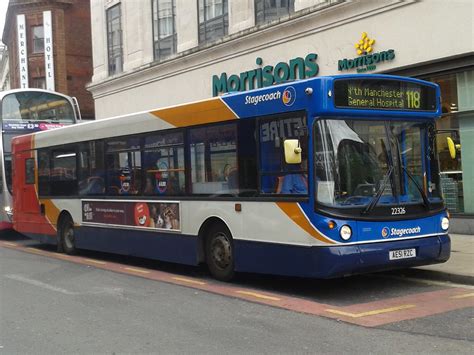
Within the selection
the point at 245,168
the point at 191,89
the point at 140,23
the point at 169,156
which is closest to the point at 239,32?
the point at 191,89

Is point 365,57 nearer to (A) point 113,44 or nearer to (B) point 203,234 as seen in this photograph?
(B) point 203,234

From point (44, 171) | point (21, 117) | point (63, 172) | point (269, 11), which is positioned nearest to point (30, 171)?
point (44, 171)

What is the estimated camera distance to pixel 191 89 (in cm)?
2011

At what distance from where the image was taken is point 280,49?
1633 centimetres

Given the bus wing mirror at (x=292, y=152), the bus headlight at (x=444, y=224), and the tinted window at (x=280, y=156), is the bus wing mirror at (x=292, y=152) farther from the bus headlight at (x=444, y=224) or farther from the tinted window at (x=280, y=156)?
the bus headlight at (x=444, y=224)

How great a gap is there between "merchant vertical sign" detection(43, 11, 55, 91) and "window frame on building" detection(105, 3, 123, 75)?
12.9 meters

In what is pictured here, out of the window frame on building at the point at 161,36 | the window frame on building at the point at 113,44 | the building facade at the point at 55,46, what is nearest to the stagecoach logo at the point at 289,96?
the window frame on building at the point at 161,36

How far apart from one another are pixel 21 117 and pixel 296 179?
38.0ft

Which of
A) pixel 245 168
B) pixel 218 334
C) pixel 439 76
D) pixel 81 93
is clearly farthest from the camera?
pixel 81 93

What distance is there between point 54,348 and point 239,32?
1402 centimetres

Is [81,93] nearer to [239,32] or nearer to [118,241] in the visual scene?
[239,32]

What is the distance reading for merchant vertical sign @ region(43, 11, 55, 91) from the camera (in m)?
36.7

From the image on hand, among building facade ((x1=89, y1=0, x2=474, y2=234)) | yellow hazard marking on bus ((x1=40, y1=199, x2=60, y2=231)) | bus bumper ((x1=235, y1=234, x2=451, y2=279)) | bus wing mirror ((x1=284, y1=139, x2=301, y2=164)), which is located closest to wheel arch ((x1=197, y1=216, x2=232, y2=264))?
bus bumper ((x1=235, y1=234, x2=451, y2=279))

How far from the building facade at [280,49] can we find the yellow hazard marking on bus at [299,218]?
20.3 ft
